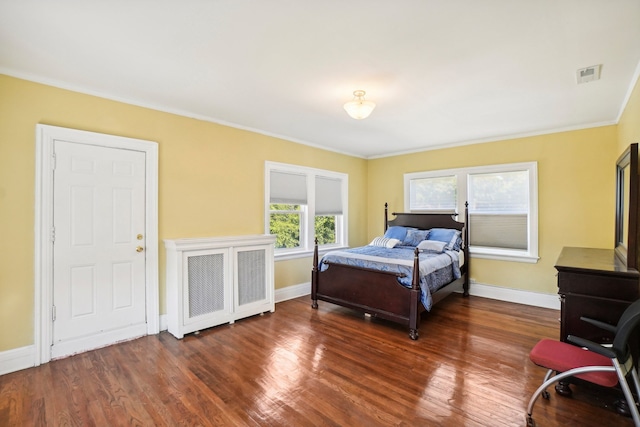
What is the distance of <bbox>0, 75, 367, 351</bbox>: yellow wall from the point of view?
2.49m

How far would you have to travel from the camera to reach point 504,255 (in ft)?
14.8

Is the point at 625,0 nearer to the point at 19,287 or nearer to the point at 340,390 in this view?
the point at 340,390

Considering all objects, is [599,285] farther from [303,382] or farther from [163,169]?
[163,169]

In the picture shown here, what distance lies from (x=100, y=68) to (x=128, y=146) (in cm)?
83

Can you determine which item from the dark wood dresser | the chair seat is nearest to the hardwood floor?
the chair seat

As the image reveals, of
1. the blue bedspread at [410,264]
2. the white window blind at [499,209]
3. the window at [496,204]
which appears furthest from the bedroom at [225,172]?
the blue bedspread at [410,264]

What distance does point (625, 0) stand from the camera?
1.65 metres

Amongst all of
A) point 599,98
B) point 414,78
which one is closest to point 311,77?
point 414,78

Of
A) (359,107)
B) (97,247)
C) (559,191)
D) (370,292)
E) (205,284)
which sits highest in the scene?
(359,107)

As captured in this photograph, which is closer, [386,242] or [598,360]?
[598,360]

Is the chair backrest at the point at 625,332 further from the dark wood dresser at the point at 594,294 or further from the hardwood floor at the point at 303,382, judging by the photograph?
the hardwood floor at the point at 303,382

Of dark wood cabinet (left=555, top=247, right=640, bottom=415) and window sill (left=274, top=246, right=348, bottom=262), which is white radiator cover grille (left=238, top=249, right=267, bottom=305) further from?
dark wood cabinet (left=555, top=247, right=640, bottom=415)

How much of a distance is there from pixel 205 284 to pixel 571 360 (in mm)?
3316

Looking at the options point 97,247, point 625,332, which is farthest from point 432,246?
point 97,247
